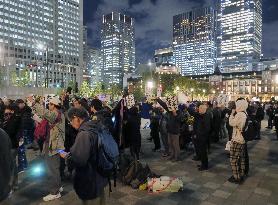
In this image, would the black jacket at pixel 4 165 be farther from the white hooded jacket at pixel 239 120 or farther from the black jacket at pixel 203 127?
the black jacket at pixel 203 127

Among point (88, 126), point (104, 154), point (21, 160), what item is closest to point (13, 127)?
point (21, 160)

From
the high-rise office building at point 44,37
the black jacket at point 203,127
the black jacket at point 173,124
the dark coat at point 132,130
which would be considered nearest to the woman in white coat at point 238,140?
the black jacket at point 203,127

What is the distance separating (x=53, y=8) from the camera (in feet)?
524

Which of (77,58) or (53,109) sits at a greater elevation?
(77,58)

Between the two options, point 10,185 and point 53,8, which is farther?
point 53,8

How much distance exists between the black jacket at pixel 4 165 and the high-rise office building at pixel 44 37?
133 m

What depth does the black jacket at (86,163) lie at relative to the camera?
3686 millimetres

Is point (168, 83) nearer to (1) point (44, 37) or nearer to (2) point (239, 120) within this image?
(2) point (239, 120)

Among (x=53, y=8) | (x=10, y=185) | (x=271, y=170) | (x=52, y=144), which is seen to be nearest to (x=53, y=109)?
(x=52, y=144)

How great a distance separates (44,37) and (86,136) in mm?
165086

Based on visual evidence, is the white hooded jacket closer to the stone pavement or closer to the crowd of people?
the crowd of people

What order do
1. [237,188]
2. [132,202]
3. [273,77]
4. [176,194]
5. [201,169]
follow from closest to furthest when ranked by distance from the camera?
[132,202], [176,194], [237,188], [201,169], [273,77]

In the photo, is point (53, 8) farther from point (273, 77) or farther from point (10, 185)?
point (10, 185)

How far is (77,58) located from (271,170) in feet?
564
